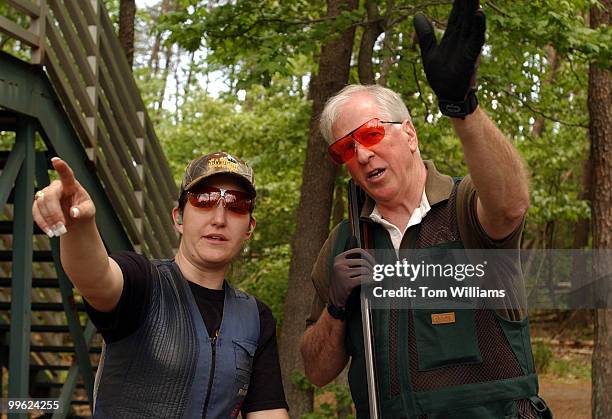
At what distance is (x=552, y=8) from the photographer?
6.78m

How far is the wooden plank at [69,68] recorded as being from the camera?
19.7ft

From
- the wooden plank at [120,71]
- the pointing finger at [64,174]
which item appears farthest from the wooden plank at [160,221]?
the pointing finger at [64,174]

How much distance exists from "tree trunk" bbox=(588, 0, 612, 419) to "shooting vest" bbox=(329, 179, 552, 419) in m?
6.33

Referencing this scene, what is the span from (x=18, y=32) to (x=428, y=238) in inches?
158

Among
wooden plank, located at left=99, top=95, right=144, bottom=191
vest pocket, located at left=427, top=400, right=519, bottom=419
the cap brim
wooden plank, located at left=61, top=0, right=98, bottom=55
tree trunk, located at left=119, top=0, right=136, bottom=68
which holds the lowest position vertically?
vest pocket, located at left=427, top=400, right=519, bottom=419

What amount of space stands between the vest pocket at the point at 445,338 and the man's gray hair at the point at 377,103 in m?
0.71

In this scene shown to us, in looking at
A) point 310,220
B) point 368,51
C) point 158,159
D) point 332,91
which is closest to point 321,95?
point 332,91

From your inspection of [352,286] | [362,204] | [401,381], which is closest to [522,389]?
[401,381]

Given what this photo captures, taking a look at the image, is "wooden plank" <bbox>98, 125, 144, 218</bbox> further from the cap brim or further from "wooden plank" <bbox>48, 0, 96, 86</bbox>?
the cap brim

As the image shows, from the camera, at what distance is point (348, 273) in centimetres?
264

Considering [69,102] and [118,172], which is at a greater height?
[69,102]

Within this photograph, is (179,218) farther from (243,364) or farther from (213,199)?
(243,364)

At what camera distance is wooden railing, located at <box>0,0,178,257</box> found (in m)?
5.96

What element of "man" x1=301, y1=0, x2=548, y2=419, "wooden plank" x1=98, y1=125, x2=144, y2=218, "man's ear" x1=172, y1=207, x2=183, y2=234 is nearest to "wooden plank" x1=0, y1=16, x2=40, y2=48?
"wooden plank" x1=98, y1=125, x2=144, y2=218
